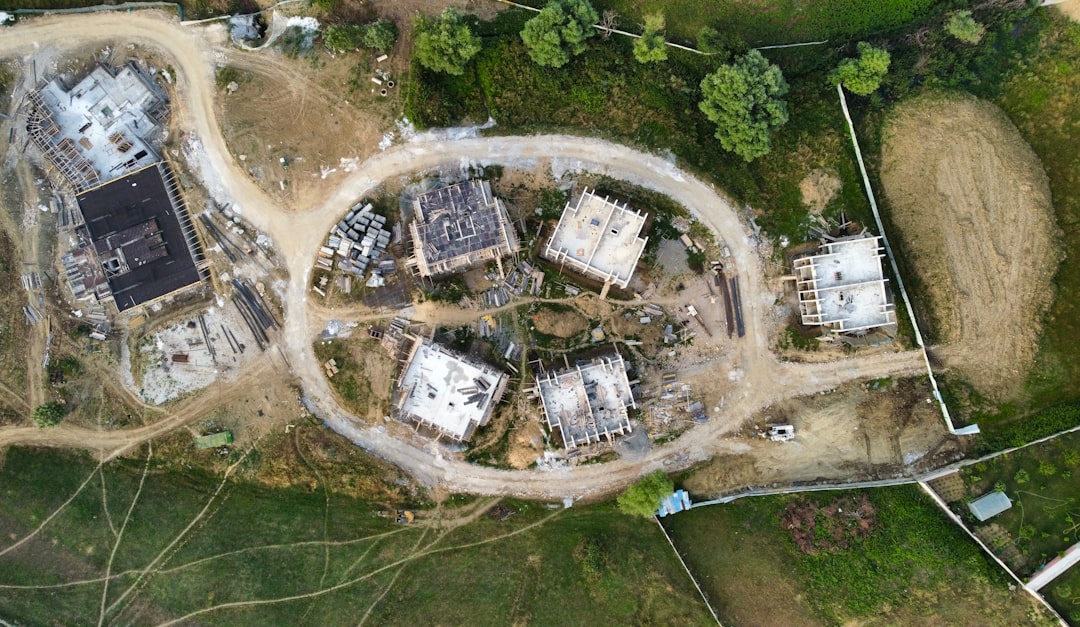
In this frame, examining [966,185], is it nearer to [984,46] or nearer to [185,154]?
[984,46]

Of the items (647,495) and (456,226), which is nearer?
(647,495)

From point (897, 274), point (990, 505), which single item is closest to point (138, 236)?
point (897, 274)

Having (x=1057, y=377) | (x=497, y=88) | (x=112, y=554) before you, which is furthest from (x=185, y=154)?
(x=1057, y=377)

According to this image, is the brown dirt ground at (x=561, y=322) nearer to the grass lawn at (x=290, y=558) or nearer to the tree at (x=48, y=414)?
the grass lawn at (x=290, y=558)

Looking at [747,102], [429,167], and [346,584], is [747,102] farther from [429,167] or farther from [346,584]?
[346,584]

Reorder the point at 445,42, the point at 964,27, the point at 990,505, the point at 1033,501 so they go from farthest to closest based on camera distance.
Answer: the point at 964,27, the point at 1033,501, the point at 990,505, the point at 445,42

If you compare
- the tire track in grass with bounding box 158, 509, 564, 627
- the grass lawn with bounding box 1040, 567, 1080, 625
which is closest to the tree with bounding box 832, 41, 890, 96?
the grass lawn with bounding box 1040, 567, 1080, 625
